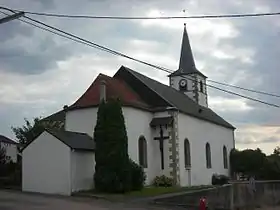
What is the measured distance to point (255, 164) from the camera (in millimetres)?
56281

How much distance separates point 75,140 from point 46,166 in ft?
8.71

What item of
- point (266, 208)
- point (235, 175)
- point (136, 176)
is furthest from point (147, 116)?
point (235, 175)

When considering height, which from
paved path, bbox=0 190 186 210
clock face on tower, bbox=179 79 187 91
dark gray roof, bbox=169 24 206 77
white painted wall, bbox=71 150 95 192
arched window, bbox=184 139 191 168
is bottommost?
paved path, bbox=0 190 186 210

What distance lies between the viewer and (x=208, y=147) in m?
52.5

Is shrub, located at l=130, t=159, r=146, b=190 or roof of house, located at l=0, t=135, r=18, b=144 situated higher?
roof of house, located at l=0, t=135, r=18, b=144

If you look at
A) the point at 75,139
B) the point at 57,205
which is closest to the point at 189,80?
the point at 75,139

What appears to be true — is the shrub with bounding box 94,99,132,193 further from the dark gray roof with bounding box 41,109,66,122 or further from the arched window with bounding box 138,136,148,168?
the dark gray roof with bounding box 41,109,66,122

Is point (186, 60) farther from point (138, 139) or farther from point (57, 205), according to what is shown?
point (57, 205)

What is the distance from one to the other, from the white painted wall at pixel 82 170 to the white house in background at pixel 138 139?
32 mm

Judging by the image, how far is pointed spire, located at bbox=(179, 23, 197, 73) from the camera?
208ft

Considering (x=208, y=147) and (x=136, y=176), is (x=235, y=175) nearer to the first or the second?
(x=208, y=147)

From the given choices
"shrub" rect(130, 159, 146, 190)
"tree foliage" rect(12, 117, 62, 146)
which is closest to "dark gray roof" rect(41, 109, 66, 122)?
"tree foliage" rect(12, 117, 62, 146)

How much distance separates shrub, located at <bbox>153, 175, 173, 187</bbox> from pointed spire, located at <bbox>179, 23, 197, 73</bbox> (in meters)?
22.7

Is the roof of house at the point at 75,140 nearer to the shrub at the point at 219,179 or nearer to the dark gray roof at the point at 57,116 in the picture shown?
the shrub at the point at 219,179
